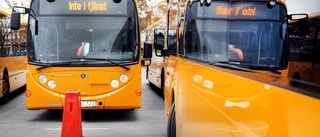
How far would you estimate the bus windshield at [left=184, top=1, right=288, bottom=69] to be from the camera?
281cm

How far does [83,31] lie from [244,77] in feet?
28.3

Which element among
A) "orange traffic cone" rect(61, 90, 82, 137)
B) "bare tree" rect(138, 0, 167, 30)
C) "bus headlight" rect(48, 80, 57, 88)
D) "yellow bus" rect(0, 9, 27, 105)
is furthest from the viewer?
"bare tree" rect(138, 0, 167, 30)

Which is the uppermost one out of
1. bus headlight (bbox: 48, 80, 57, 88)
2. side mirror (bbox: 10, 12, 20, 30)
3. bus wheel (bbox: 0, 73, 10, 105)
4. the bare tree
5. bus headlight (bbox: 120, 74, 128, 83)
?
the bare tree

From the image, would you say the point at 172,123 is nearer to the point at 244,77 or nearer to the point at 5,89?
the point at 244,77

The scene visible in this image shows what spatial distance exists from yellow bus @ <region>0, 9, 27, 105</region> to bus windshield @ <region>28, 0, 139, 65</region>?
142 inches

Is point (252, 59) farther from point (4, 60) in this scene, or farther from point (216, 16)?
point (4, 60)

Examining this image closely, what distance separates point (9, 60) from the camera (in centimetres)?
1532

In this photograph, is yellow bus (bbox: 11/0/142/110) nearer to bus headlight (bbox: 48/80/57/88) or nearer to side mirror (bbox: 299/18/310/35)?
bus headlight (bbox: 48/80/57/88)

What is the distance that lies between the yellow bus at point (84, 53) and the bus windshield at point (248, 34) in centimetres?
691

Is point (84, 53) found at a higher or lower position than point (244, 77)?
lower

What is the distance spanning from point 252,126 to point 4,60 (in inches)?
521

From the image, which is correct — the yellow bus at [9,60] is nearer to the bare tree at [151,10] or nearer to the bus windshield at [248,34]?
the bus windshield at [248,34]

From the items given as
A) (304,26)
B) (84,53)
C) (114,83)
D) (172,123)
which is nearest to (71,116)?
(172,123)

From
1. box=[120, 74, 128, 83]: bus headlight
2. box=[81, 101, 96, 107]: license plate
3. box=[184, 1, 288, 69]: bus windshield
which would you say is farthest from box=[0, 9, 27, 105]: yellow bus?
box=[184, 1, 288, 69]: bus windshield
